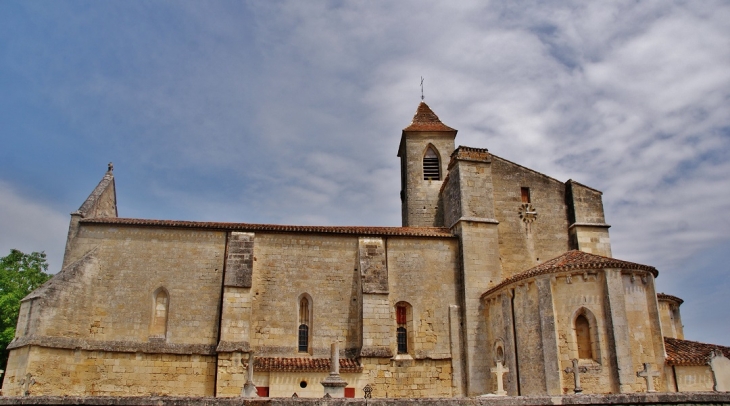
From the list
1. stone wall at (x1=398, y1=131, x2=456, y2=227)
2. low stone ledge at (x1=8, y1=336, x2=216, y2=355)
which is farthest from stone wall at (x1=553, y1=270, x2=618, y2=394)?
low stone ledge at (x1=8, y1=336, x2=216, y2=355)

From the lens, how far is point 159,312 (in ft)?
64.9

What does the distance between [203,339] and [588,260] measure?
45.4ft

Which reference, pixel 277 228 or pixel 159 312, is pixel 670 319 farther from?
pixel 159 312

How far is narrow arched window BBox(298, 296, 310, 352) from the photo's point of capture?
20.2 metres

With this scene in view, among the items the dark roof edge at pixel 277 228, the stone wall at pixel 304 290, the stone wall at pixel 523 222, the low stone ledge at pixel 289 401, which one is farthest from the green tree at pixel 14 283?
the stone wall at pixel 523 222

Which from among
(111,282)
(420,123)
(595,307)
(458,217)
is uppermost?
(420,123)

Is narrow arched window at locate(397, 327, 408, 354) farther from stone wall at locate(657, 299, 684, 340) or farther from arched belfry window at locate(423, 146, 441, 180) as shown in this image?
arched belfry window at locate(423, 146, 441, 180)

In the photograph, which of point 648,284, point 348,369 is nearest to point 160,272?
point 348,369

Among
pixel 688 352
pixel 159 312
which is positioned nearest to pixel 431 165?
pixel 688 352

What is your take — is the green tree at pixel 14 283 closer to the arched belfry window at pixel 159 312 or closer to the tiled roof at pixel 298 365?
the arched belfry window at pixel 159 312

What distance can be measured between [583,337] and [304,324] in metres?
9.99

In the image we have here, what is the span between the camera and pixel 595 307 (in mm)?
16812

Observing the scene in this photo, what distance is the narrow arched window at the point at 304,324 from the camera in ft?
66.2

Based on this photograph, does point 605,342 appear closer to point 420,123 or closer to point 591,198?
point 591,198
